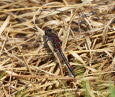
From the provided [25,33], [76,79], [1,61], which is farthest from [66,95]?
[25,33]

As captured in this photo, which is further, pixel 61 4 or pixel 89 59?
pixel 61 4

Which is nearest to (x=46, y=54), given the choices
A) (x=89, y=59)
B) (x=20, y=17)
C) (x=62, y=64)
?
(x=62, y=64)

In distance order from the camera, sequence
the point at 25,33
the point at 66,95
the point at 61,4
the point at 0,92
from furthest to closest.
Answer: the point at 61,4 < the point at 25,33 < the point at 0,92 < the point at 66,95

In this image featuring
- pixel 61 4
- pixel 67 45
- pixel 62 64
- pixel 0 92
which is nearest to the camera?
pixel 0 92

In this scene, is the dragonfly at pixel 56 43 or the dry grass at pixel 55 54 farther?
the dragonfly at pixel 56 43

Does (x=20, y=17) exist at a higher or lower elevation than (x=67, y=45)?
higher

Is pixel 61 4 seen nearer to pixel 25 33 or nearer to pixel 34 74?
pixel 25 33

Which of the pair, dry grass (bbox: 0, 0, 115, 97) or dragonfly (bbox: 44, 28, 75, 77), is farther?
dragonfly (bbox: 44, 28, 75, 77)
